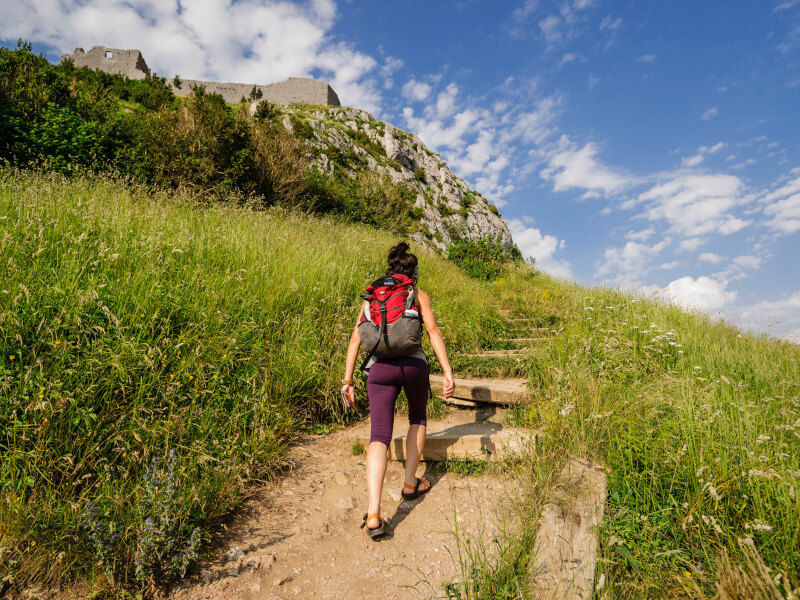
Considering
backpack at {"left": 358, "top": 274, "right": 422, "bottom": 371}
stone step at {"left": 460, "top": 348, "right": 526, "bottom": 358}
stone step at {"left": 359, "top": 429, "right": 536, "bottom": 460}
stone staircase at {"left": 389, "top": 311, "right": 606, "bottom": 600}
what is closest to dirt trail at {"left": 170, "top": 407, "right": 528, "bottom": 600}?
stone step at {"left": 359, "top": 429, "right": 536, "bottom": 460}

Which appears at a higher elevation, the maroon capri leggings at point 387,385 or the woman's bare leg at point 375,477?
the maroon capri leggings at point 387,385

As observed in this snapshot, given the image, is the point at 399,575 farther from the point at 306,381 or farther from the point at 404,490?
the point at 306,381

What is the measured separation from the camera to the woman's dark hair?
142 inches

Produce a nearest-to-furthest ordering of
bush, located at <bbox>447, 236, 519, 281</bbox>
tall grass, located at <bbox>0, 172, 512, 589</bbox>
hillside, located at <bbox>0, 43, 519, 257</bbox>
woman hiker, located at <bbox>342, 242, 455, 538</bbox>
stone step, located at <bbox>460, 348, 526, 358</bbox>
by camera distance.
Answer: tall grass, located at <bbox>0, 172, 512, 589</bbox>, woman hiker, located at <bbox>342, 242, 455, 538</bbox>, stone step, located at <bbox>460, 348, 526, 358</bbox>, hillside, located at <bbox>0, 43, 519, 257</bbox>, bush, located at <bbox>447, 236, 519, 281</bbox>

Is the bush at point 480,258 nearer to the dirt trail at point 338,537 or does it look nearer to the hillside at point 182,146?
the hillside at point 182,146

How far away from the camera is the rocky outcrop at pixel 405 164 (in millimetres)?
28922

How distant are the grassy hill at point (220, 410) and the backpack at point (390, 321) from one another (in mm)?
1298

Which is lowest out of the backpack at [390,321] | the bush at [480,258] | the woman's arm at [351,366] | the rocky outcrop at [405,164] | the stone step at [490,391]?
the stone step at [490,391]

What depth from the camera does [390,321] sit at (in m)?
3.28

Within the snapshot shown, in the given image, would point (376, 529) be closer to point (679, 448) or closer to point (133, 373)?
point (133, 373)

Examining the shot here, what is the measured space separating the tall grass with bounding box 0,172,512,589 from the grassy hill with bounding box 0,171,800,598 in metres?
0.02

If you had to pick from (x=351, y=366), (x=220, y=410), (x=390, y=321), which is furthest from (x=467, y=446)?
(x=220, y=410)

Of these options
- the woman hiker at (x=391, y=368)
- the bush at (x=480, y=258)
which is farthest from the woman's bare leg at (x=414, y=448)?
the bush at (x=480, y=258)

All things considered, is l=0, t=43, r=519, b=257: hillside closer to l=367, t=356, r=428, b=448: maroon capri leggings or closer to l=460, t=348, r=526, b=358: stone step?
l=460, t=348, r=526, b=358: stone step
